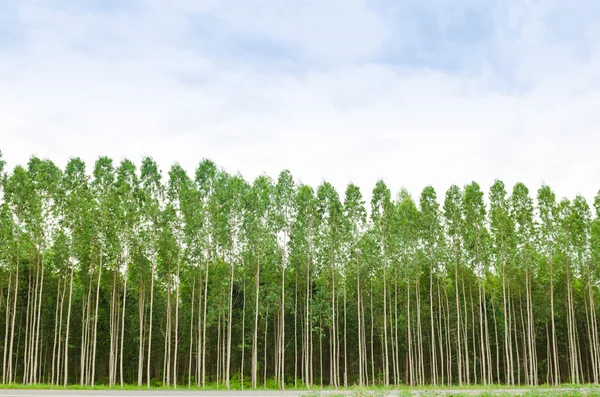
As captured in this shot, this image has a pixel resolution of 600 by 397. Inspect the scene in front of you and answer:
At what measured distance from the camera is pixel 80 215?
109 ft

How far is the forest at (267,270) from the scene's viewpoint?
1346 inches

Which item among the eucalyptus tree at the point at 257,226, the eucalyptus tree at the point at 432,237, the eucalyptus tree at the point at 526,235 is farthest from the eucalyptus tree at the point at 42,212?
the eucalyptus tree at the point at 526,235

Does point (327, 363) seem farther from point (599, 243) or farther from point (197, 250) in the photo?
point (599, 243)

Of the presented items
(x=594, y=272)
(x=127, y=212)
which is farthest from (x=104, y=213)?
(x=594, y=272)

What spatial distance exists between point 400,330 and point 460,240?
32.4ft

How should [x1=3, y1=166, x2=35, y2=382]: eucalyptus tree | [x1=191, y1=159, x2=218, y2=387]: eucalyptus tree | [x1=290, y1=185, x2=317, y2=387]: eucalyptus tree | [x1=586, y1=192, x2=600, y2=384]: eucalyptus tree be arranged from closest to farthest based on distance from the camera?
1. [x1=3, y1=166, x2=35, y2=382]: eucalyptus tree
2. [x1=191, y1=159, x2=218, y2=387]: eucalyptus tree
3. [x1=290, y1=185, x2=317, y2=387]: eucalyptus tree
4. [x1=586, y1=192, x2=600, y2=384]: eucalyptus tree

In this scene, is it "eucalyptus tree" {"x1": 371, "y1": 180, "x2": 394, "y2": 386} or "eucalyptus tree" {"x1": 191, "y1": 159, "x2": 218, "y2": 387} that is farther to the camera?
"eucalyptus tree" {"x1": 371, "y1": 180, "x2": 394, "y2": 386}

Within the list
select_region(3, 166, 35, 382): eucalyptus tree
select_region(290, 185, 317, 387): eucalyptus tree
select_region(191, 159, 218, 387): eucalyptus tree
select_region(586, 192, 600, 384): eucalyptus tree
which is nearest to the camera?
select_region(3, 166, 35, 382): eucalyptus tree

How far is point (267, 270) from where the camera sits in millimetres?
38906

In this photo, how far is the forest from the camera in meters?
34.2

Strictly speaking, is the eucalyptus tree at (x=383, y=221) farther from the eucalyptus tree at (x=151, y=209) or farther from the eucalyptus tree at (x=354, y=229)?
the eucalyptus tree at (x=151, y=209)

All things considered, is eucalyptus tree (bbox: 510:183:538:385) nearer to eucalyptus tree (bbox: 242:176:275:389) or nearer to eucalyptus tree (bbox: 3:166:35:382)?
eucalyptus tree (bbox: 242:176:275:389)

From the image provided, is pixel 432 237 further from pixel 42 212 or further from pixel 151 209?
pixel 42 212

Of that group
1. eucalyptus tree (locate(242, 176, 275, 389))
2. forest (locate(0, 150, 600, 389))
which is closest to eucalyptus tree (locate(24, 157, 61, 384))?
forest (locate(0, 150, 600, 389))
